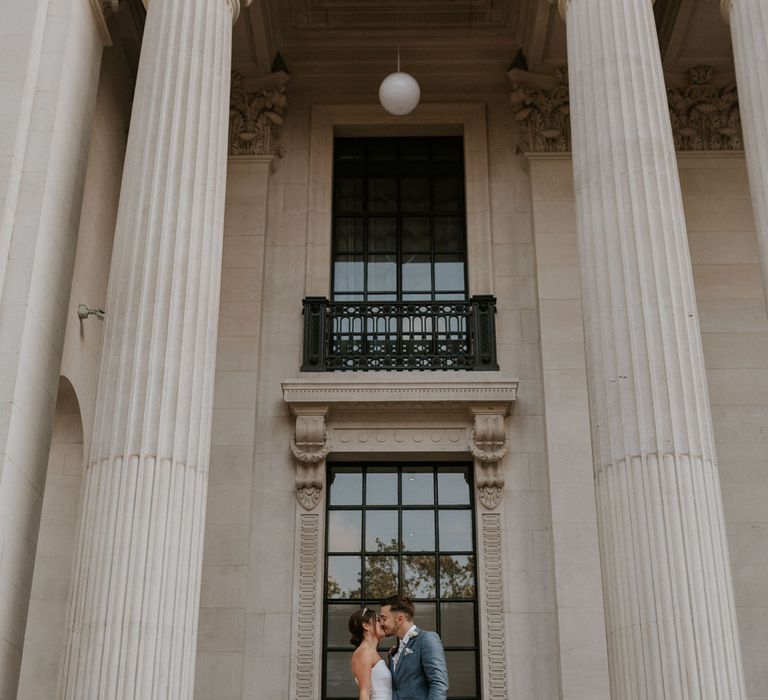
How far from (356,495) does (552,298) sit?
4.27 metres

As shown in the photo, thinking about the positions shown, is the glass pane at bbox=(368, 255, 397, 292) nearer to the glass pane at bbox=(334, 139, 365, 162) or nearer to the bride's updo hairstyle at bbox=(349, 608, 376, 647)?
the glass pane at bbox=(334, 139, 365, 162)

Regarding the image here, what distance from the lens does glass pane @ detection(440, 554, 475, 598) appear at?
1623cm

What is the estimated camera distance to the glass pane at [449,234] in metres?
18.7

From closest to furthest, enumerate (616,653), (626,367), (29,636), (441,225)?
(616,653), (626,367), (29,636), (441,225)

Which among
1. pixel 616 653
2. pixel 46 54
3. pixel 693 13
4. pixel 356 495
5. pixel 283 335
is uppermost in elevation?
pixel 693 13

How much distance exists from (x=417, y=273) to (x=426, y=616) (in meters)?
5.67

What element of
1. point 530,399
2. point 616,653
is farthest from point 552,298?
point 616,653

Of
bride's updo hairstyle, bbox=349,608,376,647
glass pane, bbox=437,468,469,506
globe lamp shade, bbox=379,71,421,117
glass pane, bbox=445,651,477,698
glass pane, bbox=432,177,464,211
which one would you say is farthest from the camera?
glass pane, bbox=432,177,464,211

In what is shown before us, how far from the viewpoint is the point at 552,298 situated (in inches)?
683

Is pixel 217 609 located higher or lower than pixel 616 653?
higher

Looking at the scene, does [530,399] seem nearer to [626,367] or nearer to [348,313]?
[348,313]

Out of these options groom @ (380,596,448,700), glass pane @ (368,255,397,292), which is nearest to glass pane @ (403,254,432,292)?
glass pane @ (368,255,397,292)

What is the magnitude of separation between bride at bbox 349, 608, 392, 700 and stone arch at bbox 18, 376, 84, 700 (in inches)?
213

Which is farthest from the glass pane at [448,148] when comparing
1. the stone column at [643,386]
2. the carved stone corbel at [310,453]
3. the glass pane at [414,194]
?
the stone column at [643,386]
